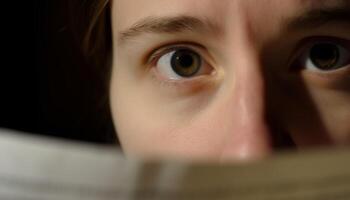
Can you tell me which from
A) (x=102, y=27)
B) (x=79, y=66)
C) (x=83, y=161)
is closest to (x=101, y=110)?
(x=79, y=66)

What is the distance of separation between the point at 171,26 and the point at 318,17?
0.11 m

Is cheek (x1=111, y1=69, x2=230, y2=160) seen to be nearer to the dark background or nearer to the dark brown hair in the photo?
the dark brown hair

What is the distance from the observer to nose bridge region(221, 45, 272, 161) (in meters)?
0.35

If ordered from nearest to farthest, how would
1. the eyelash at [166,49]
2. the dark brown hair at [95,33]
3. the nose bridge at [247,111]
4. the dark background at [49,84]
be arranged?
the nose bridge at [247,111] < the eyelash at [166,49] < the dark brown hair at [95,33] < the dark background at [49,84]

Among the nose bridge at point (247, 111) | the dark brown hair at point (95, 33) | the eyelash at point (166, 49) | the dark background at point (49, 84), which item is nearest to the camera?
the nose bridge at point (247, 111)

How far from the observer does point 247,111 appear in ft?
1.22

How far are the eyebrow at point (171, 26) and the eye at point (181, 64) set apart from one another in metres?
0.03

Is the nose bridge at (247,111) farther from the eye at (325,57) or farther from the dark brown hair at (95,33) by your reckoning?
the dark brown hair at (95,33)

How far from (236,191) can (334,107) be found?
0.24 m

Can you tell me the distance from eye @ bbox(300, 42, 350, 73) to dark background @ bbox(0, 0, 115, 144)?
0.32 m

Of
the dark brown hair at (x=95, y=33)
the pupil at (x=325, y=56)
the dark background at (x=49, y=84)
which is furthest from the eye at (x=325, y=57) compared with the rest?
the dark background at (x=49, y=84)

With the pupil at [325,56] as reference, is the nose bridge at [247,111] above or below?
below

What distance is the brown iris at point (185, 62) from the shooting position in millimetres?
470

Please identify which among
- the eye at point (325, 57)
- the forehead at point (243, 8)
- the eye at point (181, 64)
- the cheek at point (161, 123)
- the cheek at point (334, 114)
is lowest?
the cheek at point (161, 123)
